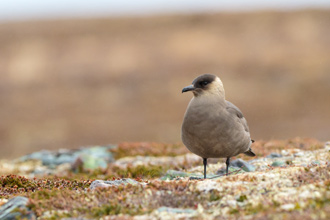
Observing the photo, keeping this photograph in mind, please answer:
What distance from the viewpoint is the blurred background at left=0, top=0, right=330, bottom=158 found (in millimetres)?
32594

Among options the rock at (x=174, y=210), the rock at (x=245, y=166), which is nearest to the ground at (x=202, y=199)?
the rock at (x=174, y=210)

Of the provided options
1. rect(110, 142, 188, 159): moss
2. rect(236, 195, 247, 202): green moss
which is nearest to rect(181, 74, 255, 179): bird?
rect(236, 195, 247, 202): green moss

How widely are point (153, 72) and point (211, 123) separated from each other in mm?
32348

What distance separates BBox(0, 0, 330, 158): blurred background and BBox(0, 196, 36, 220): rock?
70.7 feet

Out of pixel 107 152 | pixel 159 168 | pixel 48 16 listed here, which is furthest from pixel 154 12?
pixel 159 168

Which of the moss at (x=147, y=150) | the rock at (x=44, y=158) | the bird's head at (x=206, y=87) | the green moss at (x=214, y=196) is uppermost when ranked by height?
the bird's head at (x=206, y=87)

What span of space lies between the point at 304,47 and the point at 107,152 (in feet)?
92.2

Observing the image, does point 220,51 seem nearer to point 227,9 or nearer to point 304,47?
point 304,47

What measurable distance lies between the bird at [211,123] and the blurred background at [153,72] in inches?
788

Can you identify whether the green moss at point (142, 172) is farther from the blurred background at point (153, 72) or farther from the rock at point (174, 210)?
the blurred background at point (153, 72)

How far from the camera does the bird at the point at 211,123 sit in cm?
836

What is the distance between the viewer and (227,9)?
5184cm

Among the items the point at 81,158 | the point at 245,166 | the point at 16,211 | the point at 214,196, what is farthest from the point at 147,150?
the point at 16,211

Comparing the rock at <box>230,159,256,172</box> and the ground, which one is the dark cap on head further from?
the rock at <box>230,159,256,172</box>
